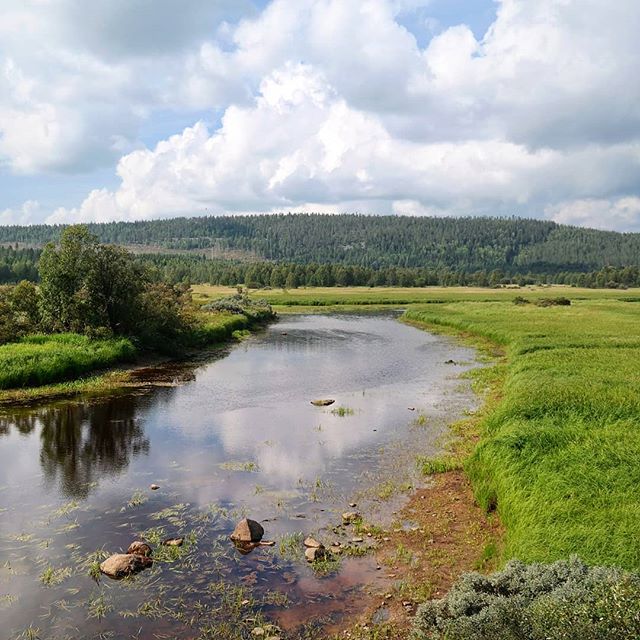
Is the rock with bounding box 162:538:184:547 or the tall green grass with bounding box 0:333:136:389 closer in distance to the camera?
the rock with bounding box 162:538:184:547

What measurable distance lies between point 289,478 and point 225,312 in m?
58.9

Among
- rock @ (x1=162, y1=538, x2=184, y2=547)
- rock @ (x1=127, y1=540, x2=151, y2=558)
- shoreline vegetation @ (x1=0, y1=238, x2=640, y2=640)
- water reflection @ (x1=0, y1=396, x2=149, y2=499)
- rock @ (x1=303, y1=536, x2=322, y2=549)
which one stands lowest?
water reflection @ (x1=0, y1=396, x2=149, y2=499)

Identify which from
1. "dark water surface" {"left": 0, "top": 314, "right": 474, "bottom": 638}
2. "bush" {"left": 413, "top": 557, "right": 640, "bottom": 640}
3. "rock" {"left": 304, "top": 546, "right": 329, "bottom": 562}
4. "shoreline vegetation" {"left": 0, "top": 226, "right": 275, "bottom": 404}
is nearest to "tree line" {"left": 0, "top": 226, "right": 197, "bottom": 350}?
"shoreline vegetation" {"left": 0, "top": 226, "right": 275, "bottom": 404}

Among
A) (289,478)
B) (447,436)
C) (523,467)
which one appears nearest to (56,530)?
(289,478)

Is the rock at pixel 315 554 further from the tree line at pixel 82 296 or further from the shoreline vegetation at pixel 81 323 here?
the tree line at pixel 82 296

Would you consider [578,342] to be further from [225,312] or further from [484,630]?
[225,312]

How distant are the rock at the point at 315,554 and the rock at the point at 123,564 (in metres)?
3.86

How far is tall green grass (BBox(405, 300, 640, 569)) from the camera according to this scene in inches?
481

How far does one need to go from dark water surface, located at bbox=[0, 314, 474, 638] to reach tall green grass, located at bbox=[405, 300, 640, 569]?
332 centimetres

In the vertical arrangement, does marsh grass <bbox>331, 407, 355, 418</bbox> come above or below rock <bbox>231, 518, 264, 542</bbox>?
below

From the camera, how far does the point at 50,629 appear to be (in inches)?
449

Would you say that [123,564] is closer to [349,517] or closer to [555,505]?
[349,517]

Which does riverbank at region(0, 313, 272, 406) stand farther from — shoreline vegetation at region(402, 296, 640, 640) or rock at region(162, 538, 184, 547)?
shoreline vegetation at region(402, 296, 640, 640)

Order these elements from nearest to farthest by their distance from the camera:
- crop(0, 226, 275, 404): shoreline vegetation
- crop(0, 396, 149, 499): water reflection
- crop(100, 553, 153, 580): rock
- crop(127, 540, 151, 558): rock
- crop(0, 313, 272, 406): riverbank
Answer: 1. crop(100, 553, 153, 580): rock
2. crop(127, 540, 151, 558): rock
3. crop(0, 396, 149, 499): water reflection
4. crop(0, 313, 272, 406): riverbank
5. crop(0, 226, 275, 404): shoreline vegetation
